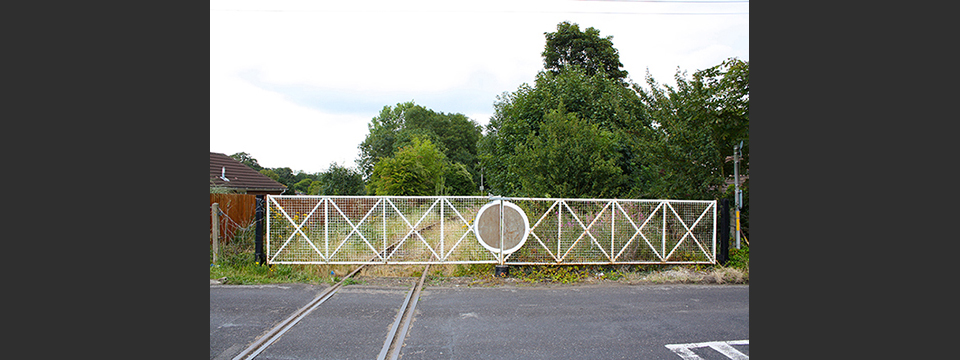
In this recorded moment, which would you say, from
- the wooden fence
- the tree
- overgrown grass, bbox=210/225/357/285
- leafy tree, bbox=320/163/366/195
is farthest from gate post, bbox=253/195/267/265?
leafy tree, bbox=320/163/366/195

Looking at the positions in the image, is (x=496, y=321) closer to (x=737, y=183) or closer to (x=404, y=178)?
(x=737, y=183)

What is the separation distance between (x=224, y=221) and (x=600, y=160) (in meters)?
8.18

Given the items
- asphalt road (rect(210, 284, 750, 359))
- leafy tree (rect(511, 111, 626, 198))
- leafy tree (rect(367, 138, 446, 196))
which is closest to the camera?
asphalt road (rect(210, 284, 750, 359))

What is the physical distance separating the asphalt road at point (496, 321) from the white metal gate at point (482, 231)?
925mm

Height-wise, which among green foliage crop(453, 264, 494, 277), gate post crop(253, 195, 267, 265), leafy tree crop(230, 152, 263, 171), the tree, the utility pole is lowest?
green foliage crop(453, 264, 494, 277)

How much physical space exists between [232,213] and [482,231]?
567cm

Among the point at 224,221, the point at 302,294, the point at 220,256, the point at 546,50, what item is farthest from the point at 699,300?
the point at 546,50

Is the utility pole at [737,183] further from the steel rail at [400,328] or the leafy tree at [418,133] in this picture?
the leafy tree at [418,133]

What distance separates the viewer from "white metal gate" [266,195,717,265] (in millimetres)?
7820

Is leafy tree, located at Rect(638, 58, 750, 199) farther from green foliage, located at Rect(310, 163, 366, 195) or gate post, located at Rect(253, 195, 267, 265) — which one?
green foliage, located at Rect(310, 163, 366, 195)

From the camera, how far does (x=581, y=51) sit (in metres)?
24.5

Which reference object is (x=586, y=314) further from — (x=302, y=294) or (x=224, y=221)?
(x=224, y=221)

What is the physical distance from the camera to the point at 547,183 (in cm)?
1026

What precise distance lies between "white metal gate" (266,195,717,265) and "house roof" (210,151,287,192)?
57.6 ft
